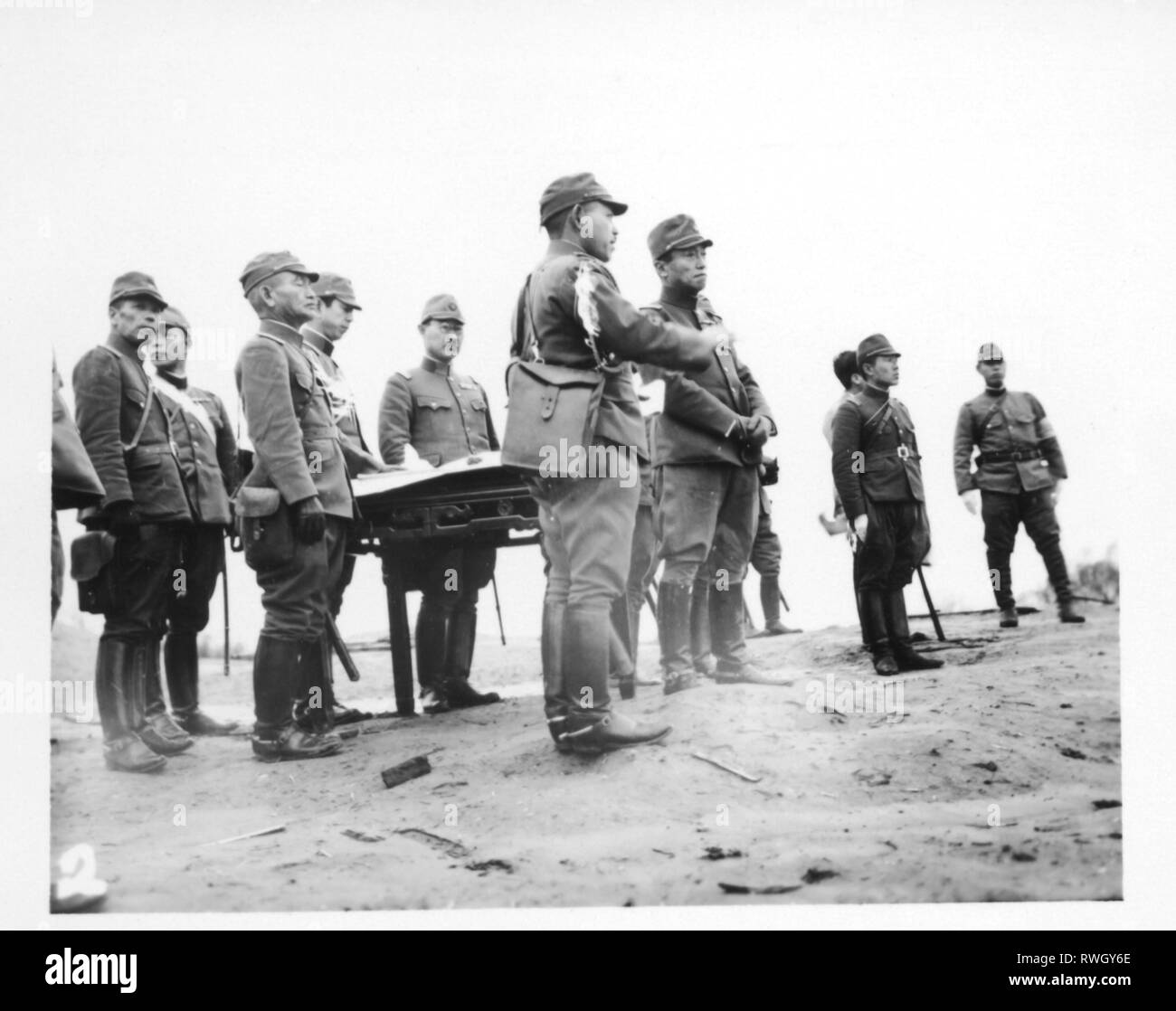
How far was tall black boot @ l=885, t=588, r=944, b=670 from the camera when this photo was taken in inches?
187

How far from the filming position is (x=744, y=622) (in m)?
4.89

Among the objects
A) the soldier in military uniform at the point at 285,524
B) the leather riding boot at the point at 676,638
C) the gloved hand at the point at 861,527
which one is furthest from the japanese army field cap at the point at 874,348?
the soldier in military uniform at the point at 285,524

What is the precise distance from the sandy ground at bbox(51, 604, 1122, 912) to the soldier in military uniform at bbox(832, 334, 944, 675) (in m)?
0.40

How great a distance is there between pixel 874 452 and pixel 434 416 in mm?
1664

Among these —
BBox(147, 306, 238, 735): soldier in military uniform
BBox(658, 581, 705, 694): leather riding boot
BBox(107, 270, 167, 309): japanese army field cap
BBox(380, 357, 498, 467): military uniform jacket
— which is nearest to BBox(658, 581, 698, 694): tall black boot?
BBox(658, 581, 705, 694): leather riding boot

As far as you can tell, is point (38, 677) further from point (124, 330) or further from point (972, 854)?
point (972, 854)

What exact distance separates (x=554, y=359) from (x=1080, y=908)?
239cm

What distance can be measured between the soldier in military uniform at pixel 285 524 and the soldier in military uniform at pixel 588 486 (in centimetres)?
76

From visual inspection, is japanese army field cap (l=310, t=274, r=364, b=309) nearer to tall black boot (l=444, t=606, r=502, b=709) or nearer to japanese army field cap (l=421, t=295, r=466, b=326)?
japanese army field cap (l=421, t=295, r=466, b=326)

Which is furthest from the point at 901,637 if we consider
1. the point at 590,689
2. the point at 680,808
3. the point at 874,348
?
the point at 590,689

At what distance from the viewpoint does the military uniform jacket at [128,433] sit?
461 cm

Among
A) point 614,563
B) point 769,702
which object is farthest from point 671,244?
point 769,702

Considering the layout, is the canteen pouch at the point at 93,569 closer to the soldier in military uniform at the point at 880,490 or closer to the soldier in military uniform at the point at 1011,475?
the soldier in military uniform at the point at 880,490
